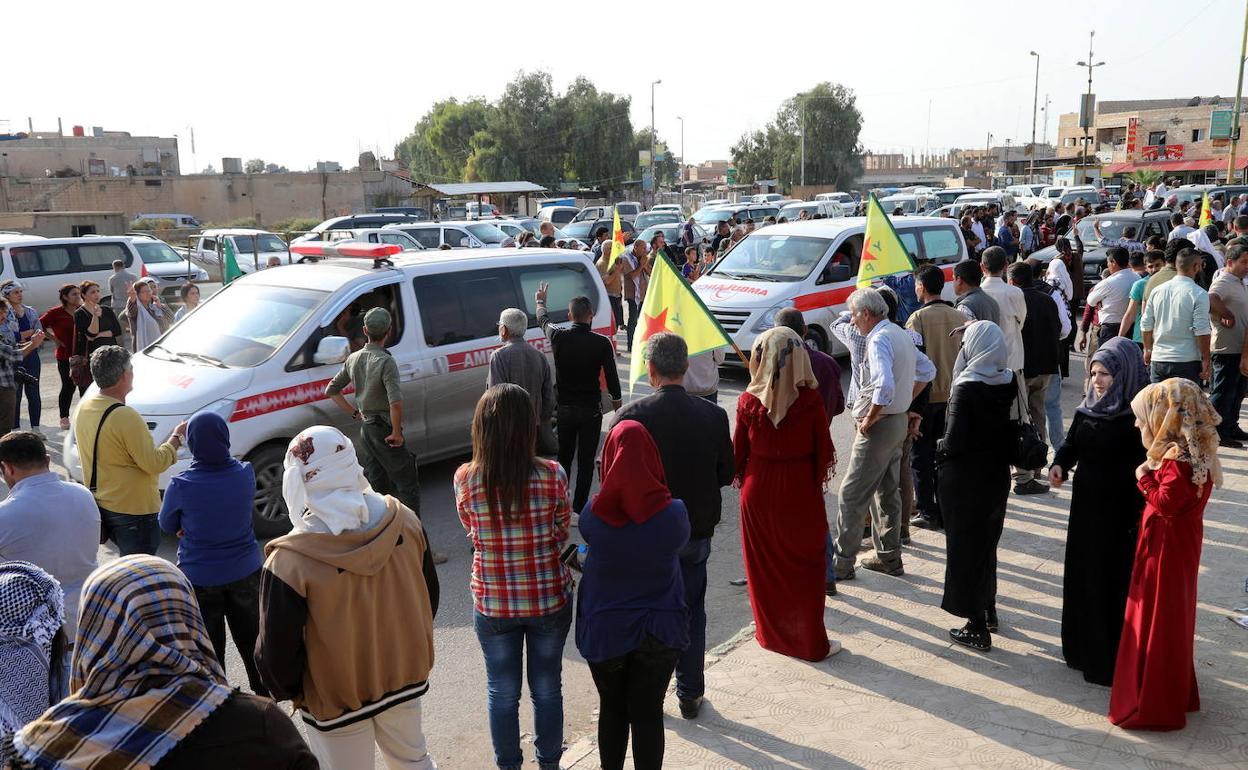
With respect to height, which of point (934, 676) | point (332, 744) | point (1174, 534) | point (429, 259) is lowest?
point (934, 676)

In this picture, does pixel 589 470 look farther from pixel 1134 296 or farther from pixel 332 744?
pixel 1134 296

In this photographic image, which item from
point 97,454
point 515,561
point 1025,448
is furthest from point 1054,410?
point 97,454

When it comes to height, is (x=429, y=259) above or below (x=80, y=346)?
above

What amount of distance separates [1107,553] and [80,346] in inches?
390

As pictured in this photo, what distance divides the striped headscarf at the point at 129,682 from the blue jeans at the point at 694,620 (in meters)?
2.49

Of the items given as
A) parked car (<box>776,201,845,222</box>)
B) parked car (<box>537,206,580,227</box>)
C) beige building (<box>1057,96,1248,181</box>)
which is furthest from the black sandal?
beige building (<box>1057,96,1248,181</box>)

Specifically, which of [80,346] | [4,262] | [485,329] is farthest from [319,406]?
[4,262]

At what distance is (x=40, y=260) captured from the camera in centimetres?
1803

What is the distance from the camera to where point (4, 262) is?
17547 millimetres

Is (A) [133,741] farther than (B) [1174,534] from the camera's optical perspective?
No

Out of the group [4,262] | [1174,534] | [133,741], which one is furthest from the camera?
[4,262]

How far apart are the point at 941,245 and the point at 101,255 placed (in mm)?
14808

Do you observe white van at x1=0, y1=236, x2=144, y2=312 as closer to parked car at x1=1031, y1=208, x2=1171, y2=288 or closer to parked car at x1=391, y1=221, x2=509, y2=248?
parked car at x1=391, y1=221, x2=509, y2=248

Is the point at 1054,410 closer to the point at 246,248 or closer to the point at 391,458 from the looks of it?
the point at 391,458
